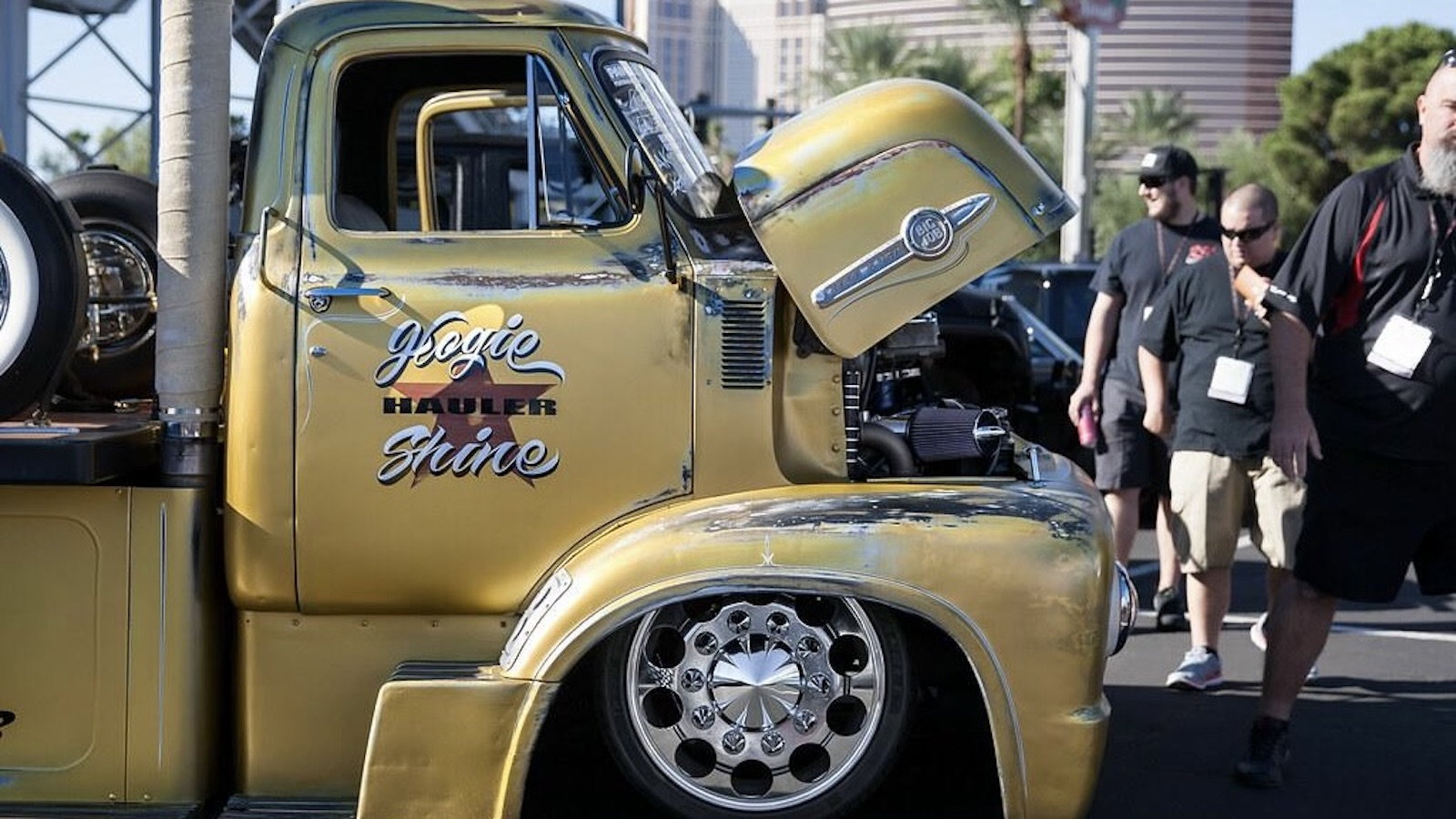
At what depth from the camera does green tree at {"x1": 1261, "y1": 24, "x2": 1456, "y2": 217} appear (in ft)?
167

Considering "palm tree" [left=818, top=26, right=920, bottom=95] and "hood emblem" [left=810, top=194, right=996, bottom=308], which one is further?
"palm tree" [left=818, top=26, right=920, bottom=95]

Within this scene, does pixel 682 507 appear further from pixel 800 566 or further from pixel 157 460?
pixel 157 460

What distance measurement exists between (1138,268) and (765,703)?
3.66m

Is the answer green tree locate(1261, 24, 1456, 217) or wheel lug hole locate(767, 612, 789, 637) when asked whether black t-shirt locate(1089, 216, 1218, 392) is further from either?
green tree locate(1261, 24, 1456, 217)

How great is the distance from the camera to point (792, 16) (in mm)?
100312

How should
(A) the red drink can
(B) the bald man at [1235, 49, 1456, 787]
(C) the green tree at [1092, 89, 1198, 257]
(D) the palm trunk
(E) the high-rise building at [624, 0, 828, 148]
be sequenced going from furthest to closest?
(E) the high-rise building at [624, 0, 828, 148], (C) the green tree at [1092, 89, 1198, 257], (D) the palm trunk, (A) the red drink can, (B) the bald man at [1235, 49, 1456, 787]

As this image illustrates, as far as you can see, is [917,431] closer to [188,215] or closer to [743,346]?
[743,346]

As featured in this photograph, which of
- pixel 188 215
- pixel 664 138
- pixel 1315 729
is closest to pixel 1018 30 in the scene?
pixel 1315 729

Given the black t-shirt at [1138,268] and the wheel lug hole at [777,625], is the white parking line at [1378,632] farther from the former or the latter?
the wheel lug hole at [777,625]

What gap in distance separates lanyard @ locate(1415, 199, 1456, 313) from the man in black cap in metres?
2.23

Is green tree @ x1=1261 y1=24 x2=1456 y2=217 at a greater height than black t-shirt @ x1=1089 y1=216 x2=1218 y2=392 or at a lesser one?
greater

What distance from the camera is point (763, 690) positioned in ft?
13.6

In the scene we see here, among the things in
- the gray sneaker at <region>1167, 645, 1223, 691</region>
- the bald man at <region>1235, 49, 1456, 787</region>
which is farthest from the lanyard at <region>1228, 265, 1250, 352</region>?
the bald man at <region>1235, 49, 1456, 787</region>

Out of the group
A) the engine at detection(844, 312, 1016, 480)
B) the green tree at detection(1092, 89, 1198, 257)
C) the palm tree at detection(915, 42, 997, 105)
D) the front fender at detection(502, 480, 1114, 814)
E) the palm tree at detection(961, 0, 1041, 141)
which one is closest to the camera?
the front fender at detection(502, 480, 1114, 814)
